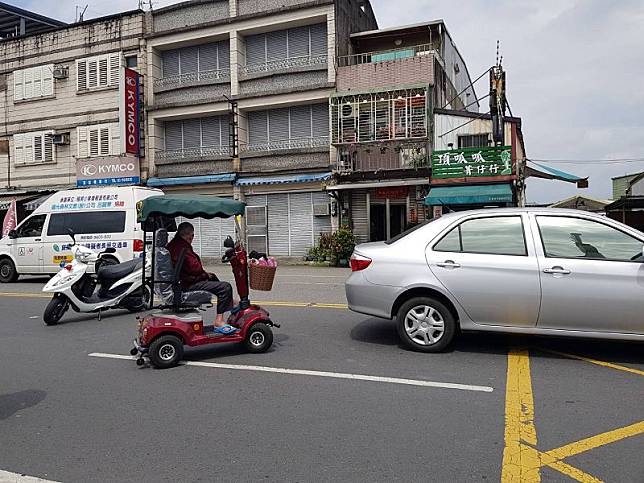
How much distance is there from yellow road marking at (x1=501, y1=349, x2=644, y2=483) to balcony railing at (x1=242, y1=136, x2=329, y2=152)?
1733cm

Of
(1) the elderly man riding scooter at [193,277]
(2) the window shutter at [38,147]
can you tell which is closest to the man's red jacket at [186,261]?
(1) the elderly man riding scooter at [193,277]

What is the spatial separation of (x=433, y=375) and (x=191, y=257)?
9.71ft

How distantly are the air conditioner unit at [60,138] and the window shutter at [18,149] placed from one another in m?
2.41

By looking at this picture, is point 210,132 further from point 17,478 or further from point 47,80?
point 17,478

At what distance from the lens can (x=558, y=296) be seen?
5613 millimetres

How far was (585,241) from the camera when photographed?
5.75 metres

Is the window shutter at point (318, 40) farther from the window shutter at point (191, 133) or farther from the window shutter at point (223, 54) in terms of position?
the window shutter at point (191, 133)

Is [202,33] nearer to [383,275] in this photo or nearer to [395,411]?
[383,275]

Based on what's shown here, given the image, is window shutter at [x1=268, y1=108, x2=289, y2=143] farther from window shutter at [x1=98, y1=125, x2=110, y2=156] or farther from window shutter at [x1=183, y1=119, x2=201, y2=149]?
window shutter at [x1=98, y1=125, x2=110, y2=156]

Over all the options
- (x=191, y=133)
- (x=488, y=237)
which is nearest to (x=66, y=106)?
(x=191, y=133)

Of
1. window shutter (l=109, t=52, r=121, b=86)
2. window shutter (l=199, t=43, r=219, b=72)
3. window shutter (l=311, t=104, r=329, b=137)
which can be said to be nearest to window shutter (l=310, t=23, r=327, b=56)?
window shutter (l=311, t=104, r=329, b=137)

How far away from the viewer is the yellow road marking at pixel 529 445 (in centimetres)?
336

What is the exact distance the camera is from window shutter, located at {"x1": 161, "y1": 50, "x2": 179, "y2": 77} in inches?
942

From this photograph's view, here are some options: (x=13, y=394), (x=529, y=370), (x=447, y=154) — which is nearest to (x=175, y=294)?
(x=13, y=394)
